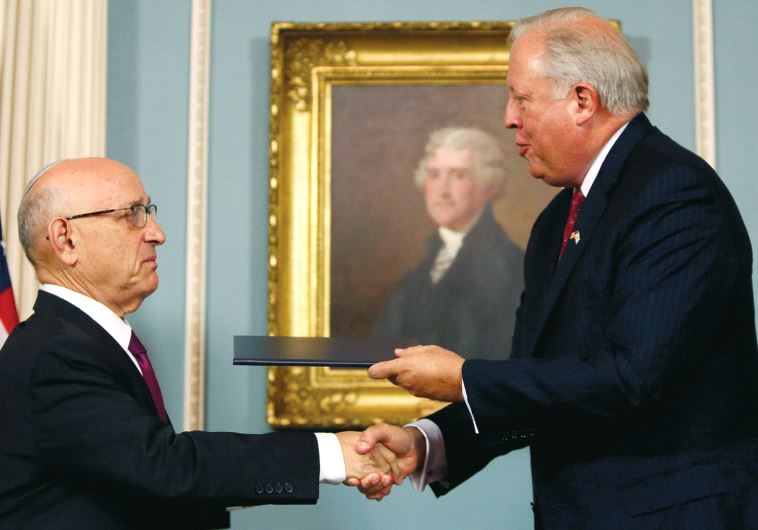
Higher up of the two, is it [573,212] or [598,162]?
[598,162]

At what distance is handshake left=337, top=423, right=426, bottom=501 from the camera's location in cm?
258

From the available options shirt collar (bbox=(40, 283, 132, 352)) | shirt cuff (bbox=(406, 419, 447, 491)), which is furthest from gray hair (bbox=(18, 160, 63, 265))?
shirt cuff (bbox=(406, 419, 447, 491))

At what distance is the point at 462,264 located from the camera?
13.8 ft

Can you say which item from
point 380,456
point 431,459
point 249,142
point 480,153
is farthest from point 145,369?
point 480,153

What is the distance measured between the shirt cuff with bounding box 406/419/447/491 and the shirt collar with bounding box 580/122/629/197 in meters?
0.90

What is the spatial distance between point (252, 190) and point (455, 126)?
93 centimetres

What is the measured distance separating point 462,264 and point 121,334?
200 centimetres

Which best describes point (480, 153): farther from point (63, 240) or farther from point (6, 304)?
point (63, 240)

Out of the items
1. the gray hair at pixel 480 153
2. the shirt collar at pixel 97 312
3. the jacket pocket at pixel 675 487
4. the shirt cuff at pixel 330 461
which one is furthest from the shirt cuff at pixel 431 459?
the gray hair at pixel 480 153

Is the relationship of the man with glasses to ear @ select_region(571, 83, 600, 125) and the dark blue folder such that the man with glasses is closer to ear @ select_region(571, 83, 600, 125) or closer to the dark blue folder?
the dark blue folder

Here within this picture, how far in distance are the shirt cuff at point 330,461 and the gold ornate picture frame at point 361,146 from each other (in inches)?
64.1

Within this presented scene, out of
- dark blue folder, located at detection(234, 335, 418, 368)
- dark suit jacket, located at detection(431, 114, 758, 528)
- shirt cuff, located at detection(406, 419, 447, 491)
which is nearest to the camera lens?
dark suit jacket, located at detection(431, 114, 758, 528)

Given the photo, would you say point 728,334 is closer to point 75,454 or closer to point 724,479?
point 724,479

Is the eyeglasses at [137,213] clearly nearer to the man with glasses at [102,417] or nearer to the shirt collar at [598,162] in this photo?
the man with glasses at [102,417]
